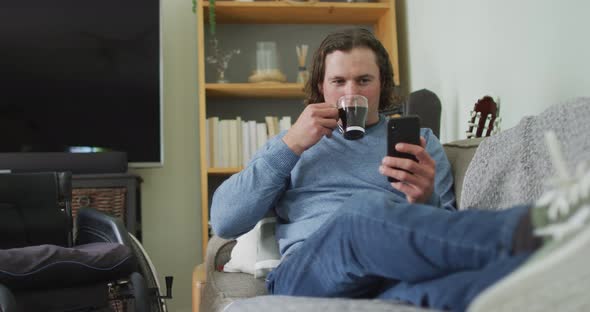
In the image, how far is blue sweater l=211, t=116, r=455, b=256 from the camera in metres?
1.56

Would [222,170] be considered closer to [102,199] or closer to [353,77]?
[102,199]

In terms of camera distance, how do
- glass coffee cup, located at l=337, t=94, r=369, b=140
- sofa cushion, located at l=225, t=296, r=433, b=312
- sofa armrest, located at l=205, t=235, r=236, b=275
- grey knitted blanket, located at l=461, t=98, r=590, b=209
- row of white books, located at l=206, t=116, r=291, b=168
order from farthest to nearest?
1. row of white books, located at l=206, t=116, r=291, b=168
2. sofa armrest, located at l=205, t=235, r=236, b=275
3. glass coffee cup, located at l=337, t=94, r=369, b=140
4. grey knitted blanket, located at l=461, t=98, r=590, b=209
5. sofa cushion, located at l=225, t=296, r=433, b=312

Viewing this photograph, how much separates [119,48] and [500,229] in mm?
2453

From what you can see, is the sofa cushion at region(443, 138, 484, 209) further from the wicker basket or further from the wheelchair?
the wicker basket

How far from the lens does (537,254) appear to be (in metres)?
0.77

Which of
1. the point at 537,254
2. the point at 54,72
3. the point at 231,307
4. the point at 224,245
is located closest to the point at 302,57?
the point at 54,72

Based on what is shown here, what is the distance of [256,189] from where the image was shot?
1.56 m

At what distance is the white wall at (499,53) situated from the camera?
173 centimetres

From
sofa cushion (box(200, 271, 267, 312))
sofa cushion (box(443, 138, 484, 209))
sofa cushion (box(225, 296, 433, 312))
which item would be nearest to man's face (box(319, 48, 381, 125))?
sofa cushion (box(443, 138, 484, 209))

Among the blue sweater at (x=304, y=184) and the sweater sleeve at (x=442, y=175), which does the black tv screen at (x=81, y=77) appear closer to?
the blue sweater at (x=304, y=184)

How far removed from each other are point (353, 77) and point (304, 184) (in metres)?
0.28

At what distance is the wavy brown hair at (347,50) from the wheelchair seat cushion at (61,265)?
2.17 ft

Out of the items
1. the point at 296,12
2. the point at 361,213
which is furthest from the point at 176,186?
the point at 361,213

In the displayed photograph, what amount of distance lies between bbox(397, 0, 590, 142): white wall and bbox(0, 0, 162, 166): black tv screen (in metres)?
1.17
